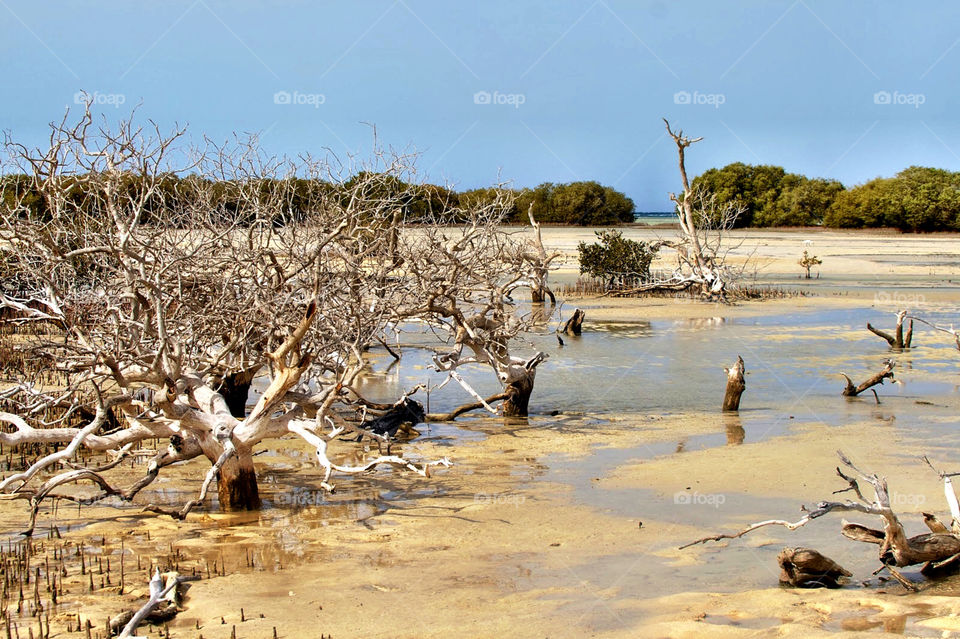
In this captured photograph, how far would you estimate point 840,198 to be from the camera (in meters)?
67.3

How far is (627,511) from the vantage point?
9031 millimetres

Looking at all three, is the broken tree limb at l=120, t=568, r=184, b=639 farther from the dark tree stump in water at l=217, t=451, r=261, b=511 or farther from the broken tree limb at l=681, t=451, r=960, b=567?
the broken tree limb at l=681, t=451, r=960, b=567

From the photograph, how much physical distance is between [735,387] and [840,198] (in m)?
58.0

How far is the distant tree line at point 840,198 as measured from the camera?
61.1 metres

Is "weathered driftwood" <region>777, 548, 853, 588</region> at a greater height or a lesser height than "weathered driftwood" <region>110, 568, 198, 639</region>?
lesser

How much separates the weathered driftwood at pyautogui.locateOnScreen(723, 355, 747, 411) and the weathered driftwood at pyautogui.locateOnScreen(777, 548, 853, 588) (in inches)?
271

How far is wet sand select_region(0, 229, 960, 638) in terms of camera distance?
6.39 m

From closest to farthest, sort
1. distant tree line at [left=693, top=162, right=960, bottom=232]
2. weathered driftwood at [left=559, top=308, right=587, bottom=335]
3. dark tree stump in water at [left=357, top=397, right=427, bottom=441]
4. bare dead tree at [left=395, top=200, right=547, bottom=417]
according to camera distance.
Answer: dark tree stump in water at [left=357, top=397, right=427, bottom=441]
bare dead tree at [left=395, top=200, right=547, bottom=417]
weathered driftwood at [left=559, top=308, right=587, bottom=335]
distant tree line at [left=693, top=162, right=960, bottom=232]

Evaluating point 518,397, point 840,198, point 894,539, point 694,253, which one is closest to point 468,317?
point 518,397

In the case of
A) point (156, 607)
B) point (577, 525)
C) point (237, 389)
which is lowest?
point (577, 525)

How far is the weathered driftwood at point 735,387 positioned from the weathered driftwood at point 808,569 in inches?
271

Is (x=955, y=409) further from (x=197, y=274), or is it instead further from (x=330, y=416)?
(x=197, y=274)

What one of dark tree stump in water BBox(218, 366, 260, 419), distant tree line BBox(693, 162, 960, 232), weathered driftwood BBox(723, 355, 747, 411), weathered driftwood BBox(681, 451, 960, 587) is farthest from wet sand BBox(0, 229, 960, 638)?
distant tree line BBox(693, 162, 960, 232)

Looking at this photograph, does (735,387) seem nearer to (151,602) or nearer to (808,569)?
(808,569)
